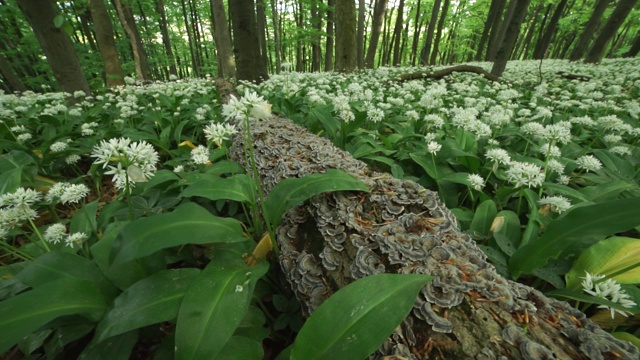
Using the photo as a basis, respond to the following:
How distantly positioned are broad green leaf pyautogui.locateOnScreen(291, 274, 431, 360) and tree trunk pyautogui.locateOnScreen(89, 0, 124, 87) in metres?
9.20

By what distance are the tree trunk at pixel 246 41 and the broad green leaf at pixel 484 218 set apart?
23.5 ft

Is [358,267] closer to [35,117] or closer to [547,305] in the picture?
[547,305]

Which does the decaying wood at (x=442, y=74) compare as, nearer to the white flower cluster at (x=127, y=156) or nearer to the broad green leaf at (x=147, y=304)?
the white flower cluster at (x=127, y=156)

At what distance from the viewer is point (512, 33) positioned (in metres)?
7.57

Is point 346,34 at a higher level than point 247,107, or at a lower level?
higher

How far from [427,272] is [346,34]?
37.3ft

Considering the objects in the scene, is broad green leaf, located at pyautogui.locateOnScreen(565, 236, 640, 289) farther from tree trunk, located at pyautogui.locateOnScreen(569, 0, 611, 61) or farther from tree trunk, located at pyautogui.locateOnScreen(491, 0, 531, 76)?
tree trunk, located at pyautogui.locateOnScreen(569, 0, 611, 61)

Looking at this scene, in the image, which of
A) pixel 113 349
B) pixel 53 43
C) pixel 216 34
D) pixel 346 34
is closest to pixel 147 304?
pixel 113 349

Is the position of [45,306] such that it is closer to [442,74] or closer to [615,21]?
[442,74]

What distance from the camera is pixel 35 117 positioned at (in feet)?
15.9

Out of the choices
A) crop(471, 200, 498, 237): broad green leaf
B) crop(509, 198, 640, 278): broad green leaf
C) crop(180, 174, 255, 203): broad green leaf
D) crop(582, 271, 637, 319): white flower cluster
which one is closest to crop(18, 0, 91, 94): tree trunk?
crop(180, 174, 255, 203): broad green leaf

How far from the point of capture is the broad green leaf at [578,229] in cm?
119

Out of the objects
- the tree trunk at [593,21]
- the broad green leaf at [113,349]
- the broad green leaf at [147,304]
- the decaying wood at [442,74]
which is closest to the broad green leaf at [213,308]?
the broad green leaf at [147,304]

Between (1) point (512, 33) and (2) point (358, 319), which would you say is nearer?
(2) point (358, 319)
